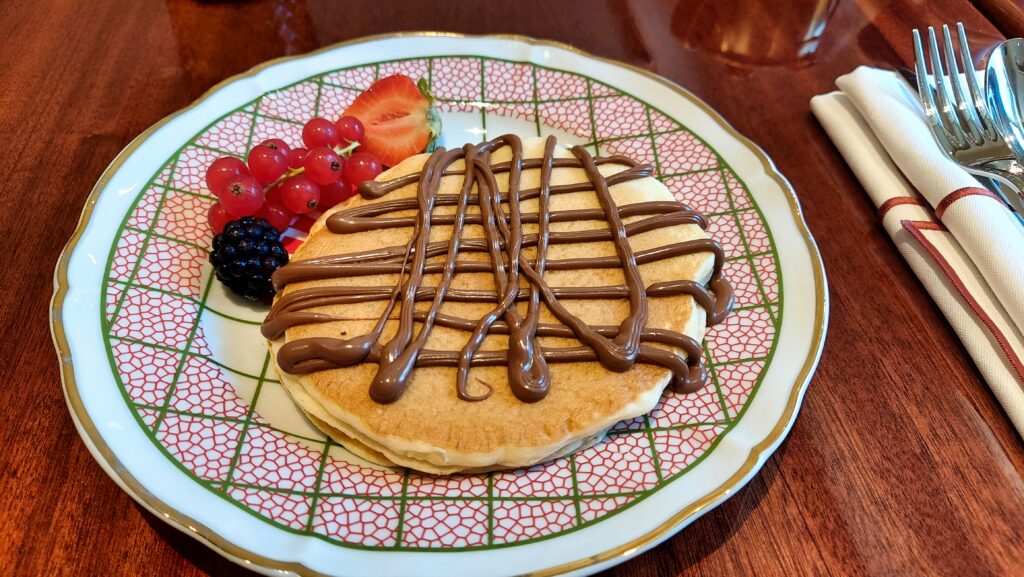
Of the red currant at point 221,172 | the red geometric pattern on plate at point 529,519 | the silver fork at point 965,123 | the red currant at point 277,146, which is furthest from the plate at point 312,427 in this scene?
the silver fork at point 965,123

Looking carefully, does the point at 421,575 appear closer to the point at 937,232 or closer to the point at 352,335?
the point at 352,335

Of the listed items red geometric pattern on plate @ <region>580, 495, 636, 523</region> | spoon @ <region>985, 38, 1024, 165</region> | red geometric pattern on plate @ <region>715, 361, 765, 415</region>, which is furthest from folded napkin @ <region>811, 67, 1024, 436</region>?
red geometric pattern on plate @ <region>580, 495, 636, 523</region>

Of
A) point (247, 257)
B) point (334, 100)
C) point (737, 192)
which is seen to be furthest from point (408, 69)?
point (737, 192)

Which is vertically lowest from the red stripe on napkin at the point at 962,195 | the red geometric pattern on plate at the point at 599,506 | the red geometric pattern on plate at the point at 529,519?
the red geometric pattern on plate at the point at 529,519

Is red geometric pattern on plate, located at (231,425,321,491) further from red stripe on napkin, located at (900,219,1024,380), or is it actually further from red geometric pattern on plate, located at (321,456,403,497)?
red stripe on napkin, located at (900,219,1024,380)

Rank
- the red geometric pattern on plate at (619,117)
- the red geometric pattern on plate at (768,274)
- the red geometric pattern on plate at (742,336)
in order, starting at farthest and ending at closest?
the red geometric pattern on plate at (619,117) → the red geometric pattern on plate at (768,274) → the red geometric pattern on plate at (742,336)

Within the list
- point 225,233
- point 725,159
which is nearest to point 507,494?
point 225,233

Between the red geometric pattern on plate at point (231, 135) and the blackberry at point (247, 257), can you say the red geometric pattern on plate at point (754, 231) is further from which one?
the red geometric pattern on plate at point (231, 135)
